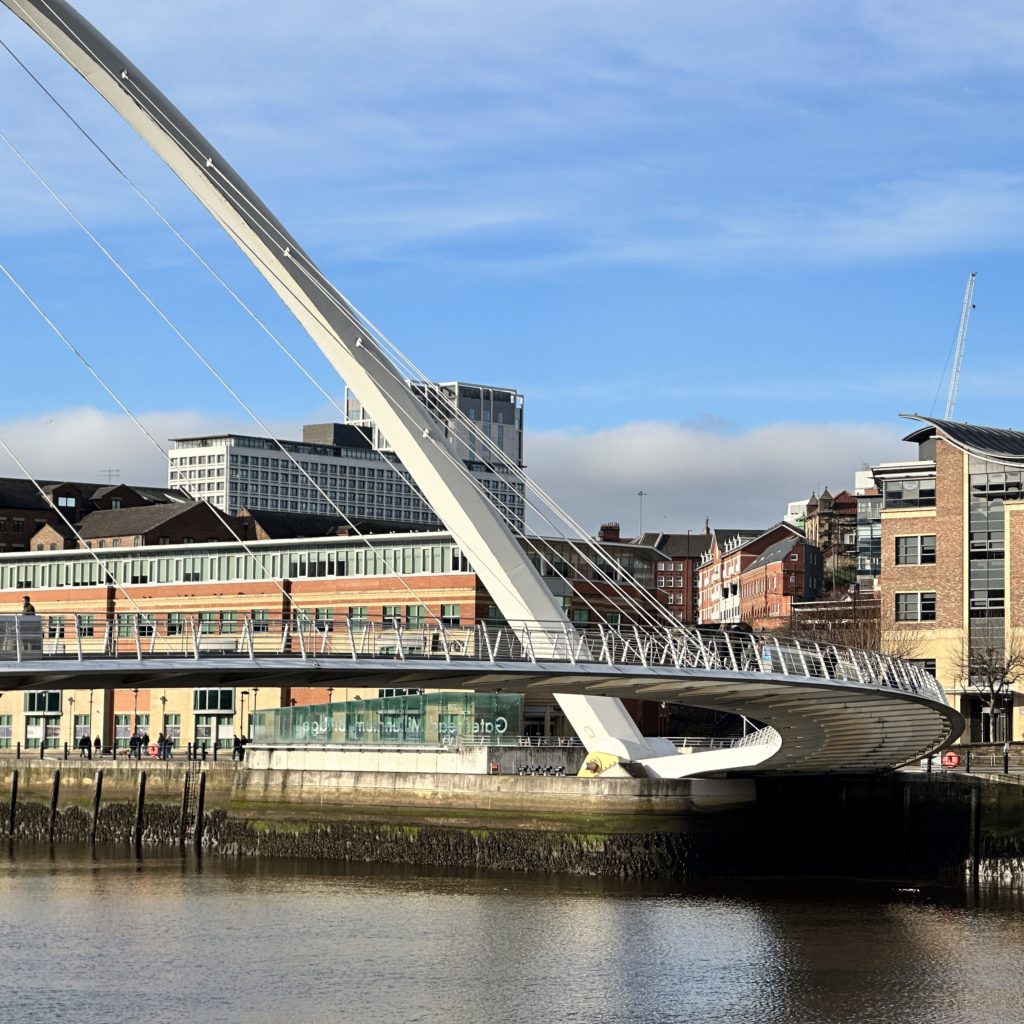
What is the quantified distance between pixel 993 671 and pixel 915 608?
21.8ft

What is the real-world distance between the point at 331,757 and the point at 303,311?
14.1 m

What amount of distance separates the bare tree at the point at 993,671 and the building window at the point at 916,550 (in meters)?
3.33

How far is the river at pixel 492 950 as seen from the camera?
28.7 metres

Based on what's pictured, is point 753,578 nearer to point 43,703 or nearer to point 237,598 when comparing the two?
point 237,598

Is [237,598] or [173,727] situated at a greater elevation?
[237,598]

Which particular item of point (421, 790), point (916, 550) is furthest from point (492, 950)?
point (916, 550)

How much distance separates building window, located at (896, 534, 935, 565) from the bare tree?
333 centimetres

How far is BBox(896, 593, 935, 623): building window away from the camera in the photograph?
6981 centimetres

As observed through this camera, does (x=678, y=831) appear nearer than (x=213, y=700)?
Yes

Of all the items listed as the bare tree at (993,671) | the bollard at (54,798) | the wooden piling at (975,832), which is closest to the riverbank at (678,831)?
the wooden piling at (975,832)

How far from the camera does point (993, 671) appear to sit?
63.8 m

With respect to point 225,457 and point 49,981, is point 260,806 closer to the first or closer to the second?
point 49,981

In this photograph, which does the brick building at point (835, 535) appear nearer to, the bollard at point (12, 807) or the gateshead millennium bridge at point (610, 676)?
the bollard at point (12, 807)

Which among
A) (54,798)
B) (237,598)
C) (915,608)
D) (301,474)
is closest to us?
(54,798)
